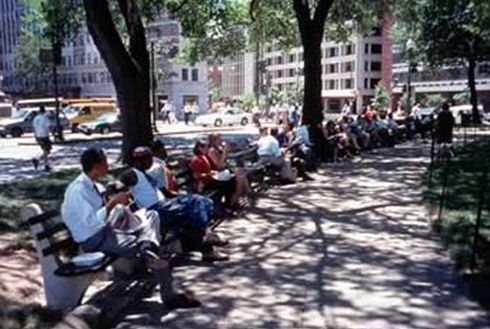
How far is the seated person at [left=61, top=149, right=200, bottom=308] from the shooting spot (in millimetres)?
6496

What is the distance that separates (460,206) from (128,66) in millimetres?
8744

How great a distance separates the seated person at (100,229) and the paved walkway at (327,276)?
25 centimetres

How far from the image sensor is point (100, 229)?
6.56m

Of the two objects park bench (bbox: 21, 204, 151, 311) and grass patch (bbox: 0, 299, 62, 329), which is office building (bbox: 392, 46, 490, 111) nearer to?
park bench (bbox: 21, 204, 151, 311)

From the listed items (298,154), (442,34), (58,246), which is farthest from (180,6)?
(442,34)

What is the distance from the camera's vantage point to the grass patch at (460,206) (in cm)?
903

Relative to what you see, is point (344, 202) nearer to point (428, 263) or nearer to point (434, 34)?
point (428, 263)

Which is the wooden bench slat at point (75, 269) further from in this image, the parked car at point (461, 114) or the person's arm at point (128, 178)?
the parked car at point (461, 114)

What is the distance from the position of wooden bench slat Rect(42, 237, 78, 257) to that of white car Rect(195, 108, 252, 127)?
167 feet

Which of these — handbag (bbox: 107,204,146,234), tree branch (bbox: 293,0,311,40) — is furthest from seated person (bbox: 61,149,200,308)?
tree branch (bbox: 293,0,311,40)

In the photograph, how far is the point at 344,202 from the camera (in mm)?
13359

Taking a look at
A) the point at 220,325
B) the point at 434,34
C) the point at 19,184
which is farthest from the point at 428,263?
the point at 434,34

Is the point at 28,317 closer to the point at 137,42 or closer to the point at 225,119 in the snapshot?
the point at 137,42

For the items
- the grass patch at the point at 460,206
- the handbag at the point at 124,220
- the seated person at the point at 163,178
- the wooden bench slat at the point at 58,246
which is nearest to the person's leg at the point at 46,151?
the grass patch at the point at 460,206
